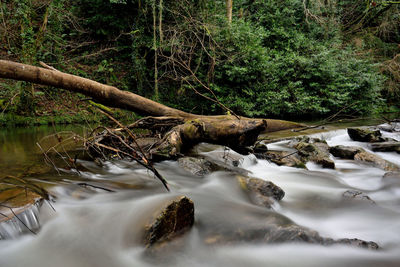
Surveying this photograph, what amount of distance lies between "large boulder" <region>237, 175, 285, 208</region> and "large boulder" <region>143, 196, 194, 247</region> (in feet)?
3.85

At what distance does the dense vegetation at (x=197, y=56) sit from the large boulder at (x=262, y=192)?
6.80m

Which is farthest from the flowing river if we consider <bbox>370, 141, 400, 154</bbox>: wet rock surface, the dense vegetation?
the dense vegetation

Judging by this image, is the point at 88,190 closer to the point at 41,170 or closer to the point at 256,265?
the point at 41,170

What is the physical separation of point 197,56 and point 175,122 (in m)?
7.96

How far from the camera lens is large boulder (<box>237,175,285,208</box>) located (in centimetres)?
325

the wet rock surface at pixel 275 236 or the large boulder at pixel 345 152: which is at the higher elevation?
the wet rock surface at pixel 275 236

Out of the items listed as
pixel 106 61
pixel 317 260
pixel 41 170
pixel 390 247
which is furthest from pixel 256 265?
pixel 106 61

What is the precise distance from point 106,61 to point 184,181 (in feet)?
38.2

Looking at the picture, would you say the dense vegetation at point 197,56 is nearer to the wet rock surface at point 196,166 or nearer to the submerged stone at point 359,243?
the wet rock surface at point 196,166

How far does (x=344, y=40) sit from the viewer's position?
61.8 ft

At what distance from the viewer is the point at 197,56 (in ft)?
40.3

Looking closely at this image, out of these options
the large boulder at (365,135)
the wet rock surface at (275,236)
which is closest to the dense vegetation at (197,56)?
the large boulder at (365,135)

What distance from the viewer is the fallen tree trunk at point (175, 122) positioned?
4180 millimetres

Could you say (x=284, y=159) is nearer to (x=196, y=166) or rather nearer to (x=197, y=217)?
(x=196, y=166)
